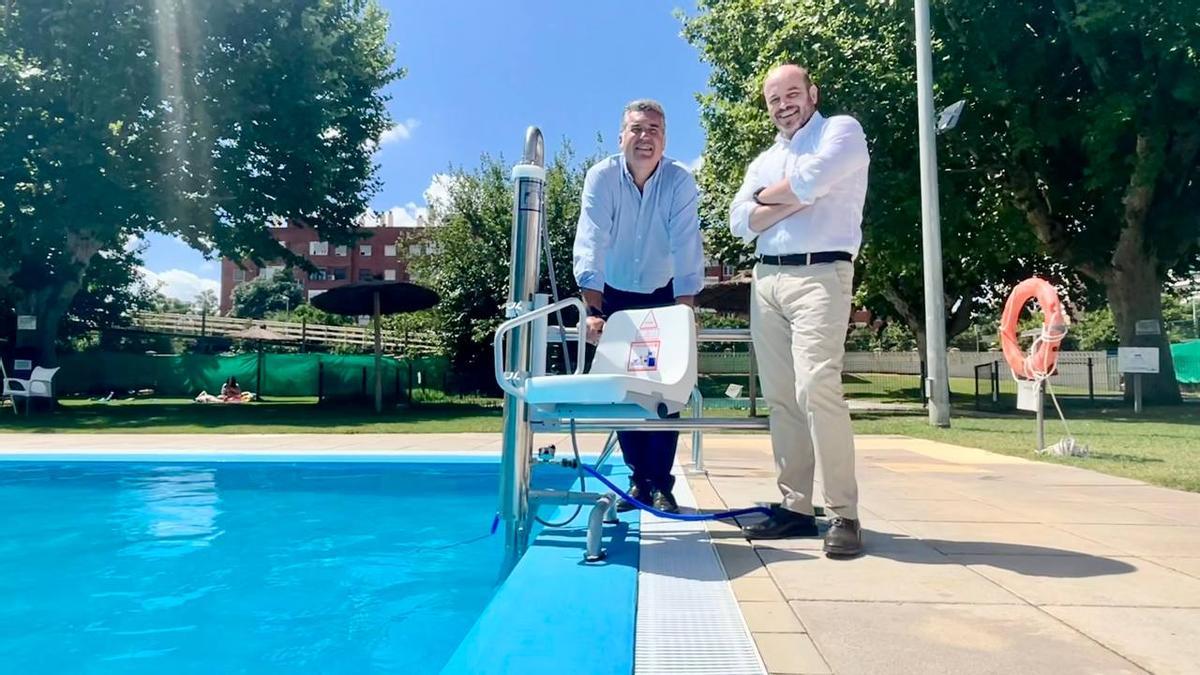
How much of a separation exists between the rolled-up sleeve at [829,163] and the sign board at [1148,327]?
48.6 feet

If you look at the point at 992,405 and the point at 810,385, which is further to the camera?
the point at 992,405

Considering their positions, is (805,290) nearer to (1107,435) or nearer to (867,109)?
(1107,435)

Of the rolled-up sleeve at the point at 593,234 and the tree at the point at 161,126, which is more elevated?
the tree at the point at 161,126

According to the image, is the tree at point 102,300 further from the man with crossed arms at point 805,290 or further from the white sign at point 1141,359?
the white sign at point 1141,359

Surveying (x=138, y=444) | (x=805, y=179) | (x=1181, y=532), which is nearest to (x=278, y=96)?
(x=138, y=444)

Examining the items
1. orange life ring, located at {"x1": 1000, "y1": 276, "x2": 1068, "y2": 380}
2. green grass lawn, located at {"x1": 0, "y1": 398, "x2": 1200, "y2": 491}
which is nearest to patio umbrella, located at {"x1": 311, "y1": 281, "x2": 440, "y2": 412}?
green grass lawn, located at {"x1": 0, "y1": 398, "x2": 1200, "y2": 491}

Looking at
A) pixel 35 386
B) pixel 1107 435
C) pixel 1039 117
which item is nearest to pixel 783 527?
pixel 1107 435

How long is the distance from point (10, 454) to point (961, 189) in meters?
15.5

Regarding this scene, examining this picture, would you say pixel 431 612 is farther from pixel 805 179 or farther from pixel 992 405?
pixel 992 405

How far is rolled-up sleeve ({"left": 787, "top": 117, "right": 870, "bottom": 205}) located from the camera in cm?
242

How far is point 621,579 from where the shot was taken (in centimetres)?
209

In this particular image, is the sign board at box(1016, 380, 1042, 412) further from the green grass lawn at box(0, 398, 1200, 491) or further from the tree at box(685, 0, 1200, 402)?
the tree at box(685, 0, 1200, 402)

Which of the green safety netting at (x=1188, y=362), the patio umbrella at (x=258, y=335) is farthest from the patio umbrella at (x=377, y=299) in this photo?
the green safety netting at (x=1188, y=362)

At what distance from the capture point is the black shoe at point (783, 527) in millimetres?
2691
